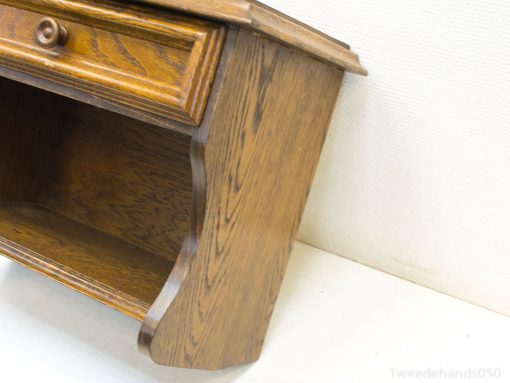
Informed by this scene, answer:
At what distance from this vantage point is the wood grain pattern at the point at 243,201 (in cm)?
77

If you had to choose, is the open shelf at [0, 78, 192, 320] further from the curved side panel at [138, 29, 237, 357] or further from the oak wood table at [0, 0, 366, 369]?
the curved side panel at [138, 29, 237, 357]

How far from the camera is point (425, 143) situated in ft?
3.63

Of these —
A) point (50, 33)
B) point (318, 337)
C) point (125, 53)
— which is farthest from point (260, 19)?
point (318, 337)

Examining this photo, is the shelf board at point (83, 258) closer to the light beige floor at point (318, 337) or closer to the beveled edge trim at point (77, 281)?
the beveled edge trim at point (77, 281)

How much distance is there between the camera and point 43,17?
0.85 metres

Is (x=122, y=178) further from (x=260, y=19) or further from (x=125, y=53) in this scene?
(x=260, y=19)

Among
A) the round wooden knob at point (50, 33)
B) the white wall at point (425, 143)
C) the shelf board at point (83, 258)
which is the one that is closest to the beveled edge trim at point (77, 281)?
the shelf board at point (83, 258)

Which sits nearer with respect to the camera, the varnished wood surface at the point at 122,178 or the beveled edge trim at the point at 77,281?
the beveled edge trim at the point at 77,281

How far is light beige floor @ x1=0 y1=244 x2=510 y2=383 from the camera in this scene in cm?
109

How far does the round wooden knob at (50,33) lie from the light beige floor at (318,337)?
0.64 meters

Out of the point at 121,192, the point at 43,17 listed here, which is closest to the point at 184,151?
the point at 121,192

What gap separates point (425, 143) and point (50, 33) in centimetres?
71

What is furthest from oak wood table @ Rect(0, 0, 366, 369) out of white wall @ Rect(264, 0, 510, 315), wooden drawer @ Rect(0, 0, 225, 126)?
white wall @ Rect(264, 0, 510, 315)

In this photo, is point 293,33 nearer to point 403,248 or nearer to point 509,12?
point 509,12
